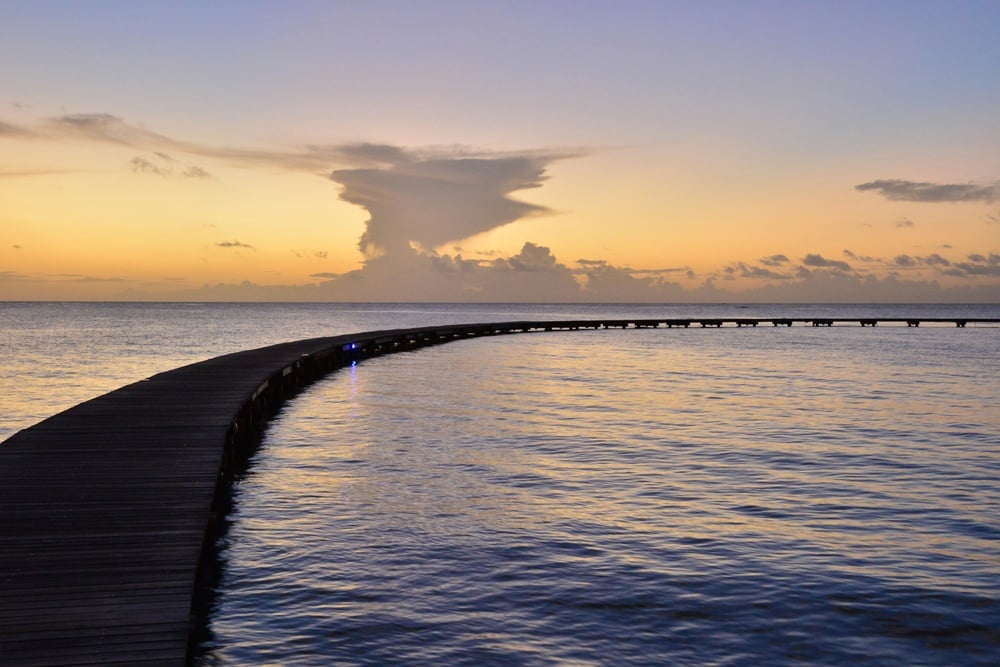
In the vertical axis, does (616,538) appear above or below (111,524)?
below

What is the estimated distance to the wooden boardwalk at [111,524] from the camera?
5.95m

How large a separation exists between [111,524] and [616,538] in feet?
19.2

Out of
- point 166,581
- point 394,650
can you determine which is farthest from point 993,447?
point 166,581

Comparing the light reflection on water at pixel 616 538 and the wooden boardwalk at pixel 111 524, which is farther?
the light reflection on water at pixel 616 538

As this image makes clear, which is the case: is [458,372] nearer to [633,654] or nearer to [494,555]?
[494,555]

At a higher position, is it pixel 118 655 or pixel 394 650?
pixel 118 655

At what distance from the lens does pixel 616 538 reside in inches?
420

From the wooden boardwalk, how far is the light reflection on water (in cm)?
91

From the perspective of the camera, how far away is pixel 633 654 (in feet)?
24.0

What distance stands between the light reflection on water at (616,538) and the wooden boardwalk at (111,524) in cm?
91

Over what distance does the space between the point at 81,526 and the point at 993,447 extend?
17.9m

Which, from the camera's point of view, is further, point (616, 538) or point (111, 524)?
point (616, 538)

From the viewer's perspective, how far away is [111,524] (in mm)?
8617

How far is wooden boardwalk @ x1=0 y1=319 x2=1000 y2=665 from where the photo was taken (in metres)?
5.95
